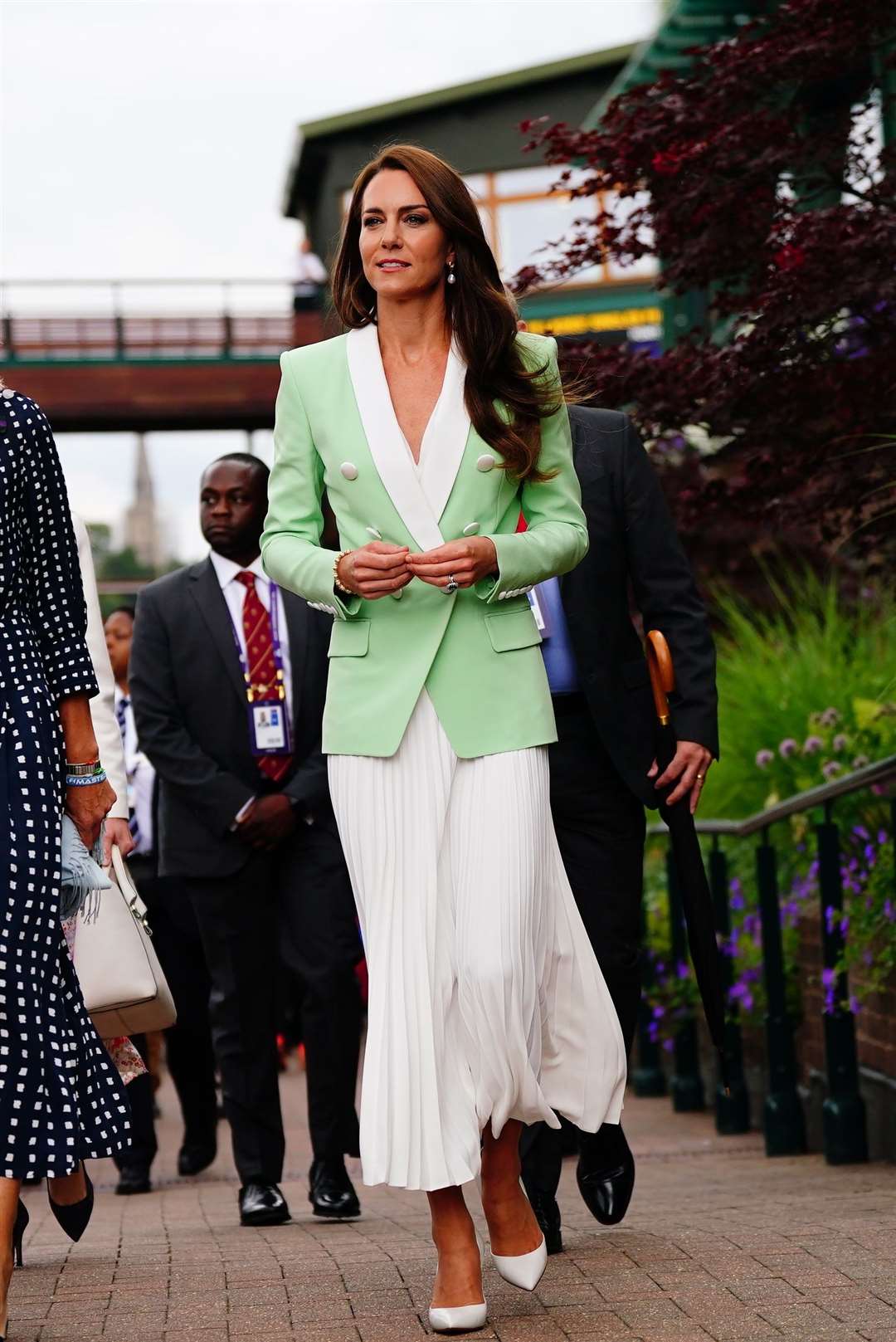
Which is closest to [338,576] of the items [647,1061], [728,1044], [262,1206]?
[262,1206]

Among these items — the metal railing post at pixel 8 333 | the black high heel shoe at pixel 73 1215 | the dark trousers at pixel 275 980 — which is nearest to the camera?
the black high heel shoe at pixel 73 1215

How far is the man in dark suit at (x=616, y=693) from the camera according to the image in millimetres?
5492

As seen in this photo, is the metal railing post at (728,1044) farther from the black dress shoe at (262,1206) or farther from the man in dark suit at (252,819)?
the black dress shoe at (262,1206)

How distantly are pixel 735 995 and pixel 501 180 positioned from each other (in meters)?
28.3

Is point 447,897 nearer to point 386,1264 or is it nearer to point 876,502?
Result: point 386,1264

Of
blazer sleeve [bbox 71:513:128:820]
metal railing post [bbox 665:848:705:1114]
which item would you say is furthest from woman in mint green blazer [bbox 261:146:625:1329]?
metal railing post [bbox 665:848:705:1114]

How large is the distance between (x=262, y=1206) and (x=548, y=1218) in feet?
5.02

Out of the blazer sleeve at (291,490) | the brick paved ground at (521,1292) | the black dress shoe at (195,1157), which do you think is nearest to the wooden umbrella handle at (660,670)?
the blazer sleeve at (291,490)

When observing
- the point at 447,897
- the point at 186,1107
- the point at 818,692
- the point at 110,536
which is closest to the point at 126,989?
the point at 447,897

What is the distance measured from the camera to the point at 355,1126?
6840mm

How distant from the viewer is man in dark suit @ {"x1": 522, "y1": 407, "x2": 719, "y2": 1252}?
216 inches

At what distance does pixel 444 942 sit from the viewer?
13.8ft

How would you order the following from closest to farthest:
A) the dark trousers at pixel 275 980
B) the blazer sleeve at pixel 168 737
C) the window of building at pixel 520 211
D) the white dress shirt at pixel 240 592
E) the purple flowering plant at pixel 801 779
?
the dark trousers at pixel 275 980 → the blazer sleeve at pixel 168 737 → the white dress shirt at pixel 240 592 → the purple flowering plant at pixel 801 779 → the window of building at pixel 520 211

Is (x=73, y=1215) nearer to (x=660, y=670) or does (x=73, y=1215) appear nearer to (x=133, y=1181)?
(x=660, y=670)
